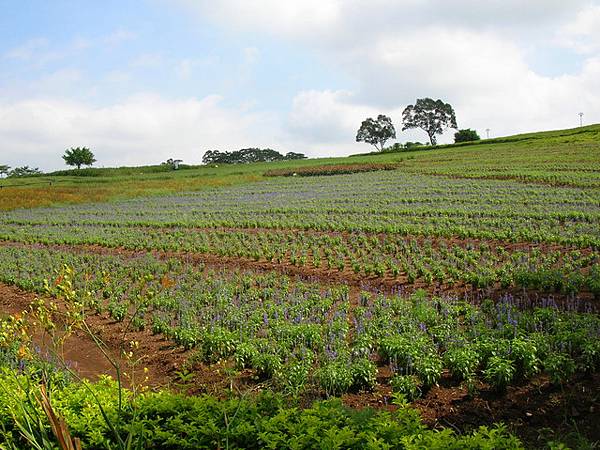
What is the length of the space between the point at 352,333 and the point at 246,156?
124 metres

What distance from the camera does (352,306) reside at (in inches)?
437

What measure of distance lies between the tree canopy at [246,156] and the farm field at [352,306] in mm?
99467

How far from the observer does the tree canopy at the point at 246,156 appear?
128 m

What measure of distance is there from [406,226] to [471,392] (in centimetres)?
1271

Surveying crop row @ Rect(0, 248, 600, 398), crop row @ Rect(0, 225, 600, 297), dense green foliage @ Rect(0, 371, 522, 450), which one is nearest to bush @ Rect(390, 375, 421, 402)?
crop row @ Rect(0, 248, 600, 398)

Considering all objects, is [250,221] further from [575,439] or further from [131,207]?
[575,439]

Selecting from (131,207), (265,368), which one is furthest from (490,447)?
(131,207)

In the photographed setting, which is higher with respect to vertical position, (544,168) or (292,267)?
(544,168)

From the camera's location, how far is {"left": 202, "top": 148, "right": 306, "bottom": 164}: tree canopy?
12775cm

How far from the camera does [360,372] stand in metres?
7.20

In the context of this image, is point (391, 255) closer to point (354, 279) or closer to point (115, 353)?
point (354, 279)

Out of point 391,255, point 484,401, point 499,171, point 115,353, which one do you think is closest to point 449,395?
point 484,401

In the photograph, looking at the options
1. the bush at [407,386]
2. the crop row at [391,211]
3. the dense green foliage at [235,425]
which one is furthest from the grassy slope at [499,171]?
the dense green foliage at [235,425]

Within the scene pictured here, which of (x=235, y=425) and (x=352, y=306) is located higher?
(x=235, y=425)
